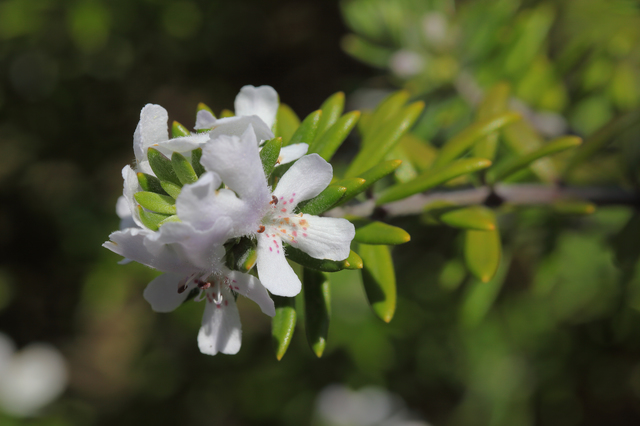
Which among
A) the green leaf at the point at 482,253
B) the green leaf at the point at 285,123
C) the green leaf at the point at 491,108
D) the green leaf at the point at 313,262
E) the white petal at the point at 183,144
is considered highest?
the white petal at the point at 183,144

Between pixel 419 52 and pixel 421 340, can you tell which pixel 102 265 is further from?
pixel 419 52

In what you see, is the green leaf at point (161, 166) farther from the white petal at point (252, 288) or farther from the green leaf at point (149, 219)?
the white petal at point (252, 288)

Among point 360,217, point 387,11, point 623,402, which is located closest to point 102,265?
point 387,11

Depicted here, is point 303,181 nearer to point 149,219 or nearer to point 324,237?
point 324,237

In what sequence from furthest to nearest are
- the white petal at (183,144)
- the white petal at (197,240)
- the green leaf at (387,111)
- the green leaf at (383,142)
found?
the green leaf at (387,111) < the green leaf at (383,142) < the white petal at (183,144) < the white petal at (197,240)

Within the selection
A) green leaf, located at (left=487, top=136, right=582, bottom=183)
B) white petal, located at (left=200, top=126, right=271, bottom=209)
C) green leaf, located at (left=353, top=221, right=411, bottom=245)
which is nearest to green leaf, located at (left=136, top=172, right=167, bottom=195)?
white petal, located at (left=200, top=126, right=271, bottom=209)

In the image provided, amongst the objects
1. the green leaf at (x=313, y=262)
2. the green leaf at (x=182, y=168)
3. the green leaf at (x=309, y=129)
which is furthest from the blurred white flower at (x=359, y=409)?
the green leaf at (x=182, y=168)

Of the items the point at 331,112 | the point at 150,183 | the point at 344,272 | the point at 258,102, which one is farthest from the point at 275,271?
the point at 344,272
